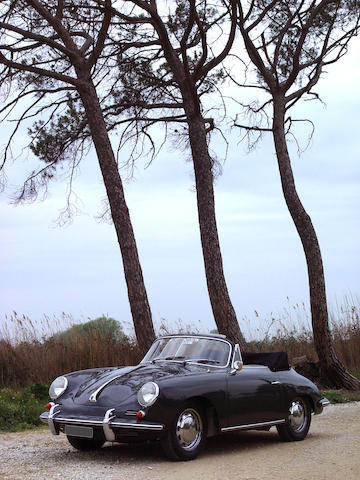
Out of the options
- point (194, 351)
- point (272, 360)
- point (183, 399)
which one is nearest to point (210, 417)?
point (183, 399)

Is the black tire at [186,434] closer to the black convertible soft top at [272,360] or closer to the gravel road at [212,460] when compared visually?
the gravel road at [212,460]

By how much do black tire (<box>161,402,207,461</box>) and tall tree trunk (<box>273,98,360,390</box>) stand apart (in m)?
9.22

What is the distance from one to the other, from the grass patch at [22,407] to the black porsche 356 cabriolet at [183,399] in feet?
11.4

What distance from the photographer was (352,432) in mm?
10562

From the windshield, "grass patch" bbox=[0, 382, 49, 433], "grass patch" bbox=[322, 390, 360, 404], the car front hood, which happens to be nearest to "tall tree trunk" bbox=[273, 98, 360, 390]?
"grass patch" bbox=[322, 390, 360, 404]

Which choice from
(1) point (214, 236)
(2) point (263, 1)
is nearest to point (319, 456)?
(1) point (214, 236)

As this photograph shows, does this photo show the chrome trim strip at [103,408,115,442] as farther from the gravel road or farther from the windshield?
the windshield

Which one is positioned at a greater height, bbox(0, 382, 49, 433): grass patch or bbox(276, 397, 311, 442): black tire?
bbox(0, 382, 49, 433): grass patch

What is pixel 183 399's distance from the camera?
26.0 feet

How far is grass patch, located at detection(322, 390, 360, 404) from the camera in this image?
14961 millimetres

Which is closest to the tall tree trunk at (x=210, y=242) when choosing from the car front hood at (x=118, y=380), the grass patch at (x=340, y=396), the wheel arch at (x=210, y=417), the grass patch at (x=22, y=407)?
the grass patch at (x=340, y=396)

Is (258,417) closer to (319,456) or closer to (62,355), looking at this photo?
(319,456)

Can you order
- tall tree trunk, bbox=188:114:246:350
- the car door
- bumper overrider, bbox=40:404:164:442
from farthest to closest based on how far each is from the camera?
1. tall tree trunk, bbox=188:114:246:350
2. the car door
3. bumper overrider, bbox=40:404:164:442

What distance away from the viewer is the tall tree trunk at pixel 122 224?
49.3 feet
